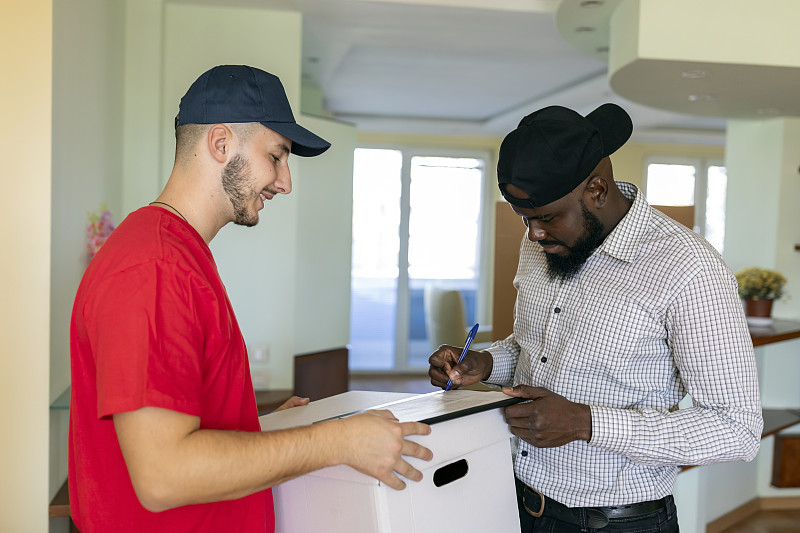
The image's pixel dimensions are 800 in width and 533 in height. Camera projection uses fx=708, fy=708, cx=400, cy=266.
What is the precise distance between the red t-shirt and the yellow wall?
972 mm

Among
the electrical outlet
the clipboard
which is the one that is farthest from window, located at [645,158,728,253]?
the clipboard

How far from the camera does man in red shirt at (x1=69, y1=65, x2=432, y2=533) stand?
2.80 ft

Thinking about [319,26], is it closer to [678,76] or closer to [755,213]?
[678,76]

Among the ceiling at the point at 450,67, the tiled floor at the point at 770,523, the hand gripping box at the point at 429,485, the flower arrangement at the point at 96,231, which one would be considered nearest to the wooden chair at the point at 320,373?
the flower arrangement at the point at 96,231

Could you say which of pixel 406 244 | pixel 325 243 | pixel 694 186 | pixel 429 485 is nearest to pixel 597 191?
pixel 429 485

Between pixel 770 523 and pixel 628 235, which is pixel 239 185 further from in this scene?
pixel 770 523

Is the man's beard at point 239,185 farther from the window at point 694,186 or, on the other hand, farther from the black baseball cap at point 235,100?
the window at point 694,186

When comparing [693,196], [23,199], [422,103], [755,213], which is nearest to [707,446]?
[23,199]

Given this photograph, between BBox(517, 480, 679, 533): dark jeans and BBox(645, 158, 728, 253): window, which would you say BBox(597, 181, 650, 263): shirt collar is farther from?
BBox(645, 158, 728, 253): window

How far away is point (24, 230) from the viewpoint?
1.90m

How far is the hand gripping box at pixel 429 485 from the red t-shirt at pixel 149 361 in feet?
0.25

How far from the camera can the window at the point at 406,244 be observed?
294 inches

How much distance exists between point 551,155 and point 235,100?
0.55 meters

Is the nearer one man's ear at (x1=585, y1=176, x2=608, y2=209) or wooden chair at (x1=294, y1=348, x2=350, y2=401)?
man's ear at (x1=585, y1=176, x2=608, y2=209)
